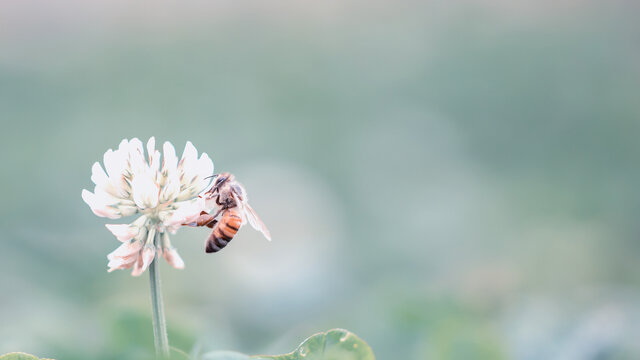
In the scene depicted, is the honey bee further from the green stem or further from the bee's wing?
the green stem

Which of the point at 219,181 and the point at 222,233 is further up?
the point at 219,181

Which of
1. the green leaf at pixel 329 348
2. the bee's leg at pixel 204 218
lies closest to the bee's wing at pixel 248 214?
the bee's leg at pixel 204 218

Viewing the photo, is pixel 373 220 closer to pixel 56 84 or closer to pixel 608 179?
pixel 608 179

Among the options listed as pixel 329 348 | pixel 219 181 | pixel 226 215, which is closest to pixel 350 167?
pixel 219 181

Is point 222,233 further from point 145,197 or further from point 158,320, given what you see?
point 158,320

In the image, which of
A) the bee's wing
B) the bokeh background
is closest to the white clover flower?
the bee's wing

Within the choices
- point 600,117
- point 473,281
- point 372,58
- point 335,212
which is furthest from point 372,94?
point 473,281

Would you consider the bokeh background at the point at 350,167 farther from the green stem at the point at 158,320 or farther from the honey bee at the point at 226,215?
the green stem at the point at 158,320
